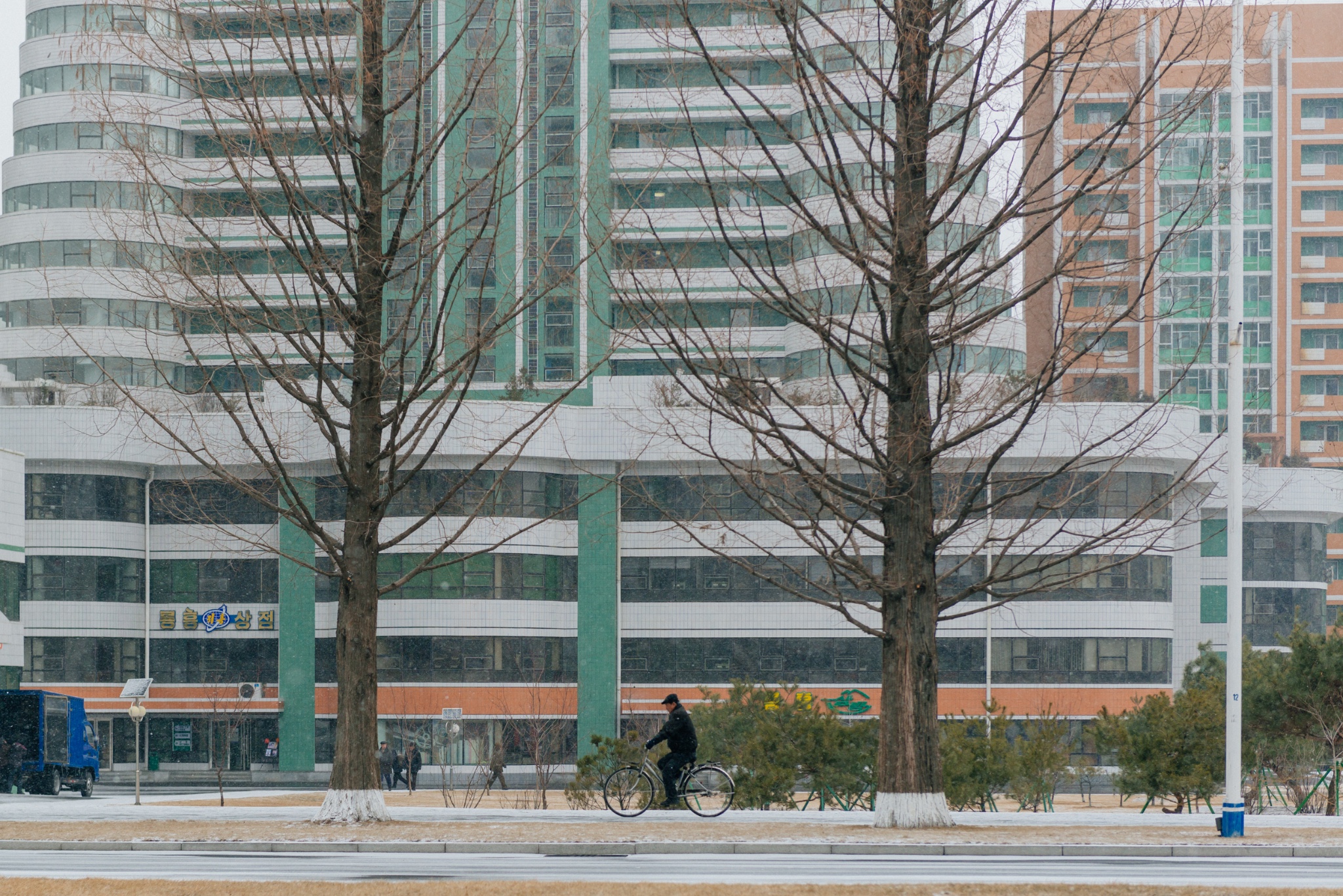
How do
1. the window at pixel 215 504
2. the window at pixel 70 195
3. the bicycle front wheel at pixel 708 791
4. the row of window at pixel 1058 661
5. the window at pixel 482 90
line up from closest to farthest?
the window at pixel 482 90, the bicycle front wheel at pixel 708 791, the row of window at pixel 1058 661, the window at pixel 215 504, the window at pixel 70 195

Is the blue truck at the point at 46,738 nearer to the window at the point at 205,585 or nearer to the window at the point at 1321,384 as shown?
Answer: the window at the point at 205,585

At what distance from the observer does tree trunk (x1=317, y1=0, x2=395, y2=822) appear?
20.7 meters

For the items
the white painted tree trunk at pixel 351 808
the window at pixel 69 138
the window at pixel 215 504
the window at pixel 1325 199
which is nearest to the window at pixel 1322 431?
the window at pixel 1325 199

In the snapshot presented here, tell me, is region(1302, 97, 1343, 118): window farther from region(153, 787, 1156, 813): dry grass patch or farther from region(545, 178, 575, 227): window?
region(153, 787, 1156, 813): dry grass patch

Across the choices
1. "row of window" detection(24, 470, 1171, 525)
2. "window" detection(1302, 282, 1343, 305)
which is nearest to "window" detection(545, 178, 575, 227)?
"row of window" detection(24, 470, 1171, 525)

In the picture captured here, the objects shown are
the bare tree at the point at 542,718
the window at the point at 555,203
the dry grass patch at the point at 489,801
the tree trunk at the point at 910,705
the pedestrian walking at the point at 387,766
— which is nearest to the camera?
the tree trunk at the point at 910,705

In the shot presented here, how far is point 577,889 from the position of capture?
12047 millimetres

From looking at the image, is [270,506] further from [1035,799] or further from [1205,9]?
[1035,799]

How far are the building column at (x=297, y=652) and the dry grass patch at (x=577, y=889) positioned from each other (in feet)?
178

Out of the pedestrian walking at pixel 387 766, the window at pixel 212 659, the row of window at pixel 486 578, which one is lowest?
the pedestrian walking at pixel 387 766

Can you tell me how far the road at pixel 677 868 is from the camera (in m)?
13.4

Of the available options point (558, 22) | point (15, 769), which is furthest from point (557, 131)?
point (15, 769)

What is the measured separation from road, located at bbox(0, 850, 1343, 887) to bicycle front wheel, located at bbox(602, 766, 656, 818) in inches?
198

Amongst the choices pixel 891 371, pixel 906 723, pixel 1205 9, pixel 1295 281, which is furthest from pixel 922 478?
pixel 1295 281
